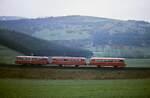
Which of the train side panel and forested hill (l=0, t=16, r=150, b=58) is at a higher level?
forested hill (l=0, t=16, r=150, b=58)

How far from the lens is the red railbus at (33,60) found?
4973 mm

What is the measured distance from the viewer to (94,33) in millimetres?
5117

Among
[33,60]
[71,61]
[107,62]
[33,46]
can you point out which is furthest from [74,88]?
[33,46]

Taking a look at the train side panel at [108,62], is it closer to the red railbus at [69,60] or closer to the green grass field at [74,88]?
the red railbus at [69,60]

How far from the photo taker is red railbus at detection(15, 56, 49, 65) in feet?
16.3

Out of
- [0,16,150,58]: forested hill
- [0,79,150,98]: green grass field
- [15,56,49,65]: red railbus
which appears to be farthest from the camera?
[0,16,150,58]: forested hill

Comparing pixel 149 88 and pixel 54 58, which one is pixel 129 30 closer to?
pixel 149 88

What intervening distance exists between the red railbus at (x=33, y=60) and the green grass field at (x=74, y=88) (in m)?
0.33

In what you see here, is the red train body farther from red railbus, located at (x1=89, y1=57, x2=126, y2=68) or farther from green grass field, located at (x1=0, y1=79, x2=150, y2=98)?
green grass field, located at (x1=0, y1=79, x2=150, y2=98)

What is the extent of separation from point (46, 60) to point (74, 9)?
1.06m

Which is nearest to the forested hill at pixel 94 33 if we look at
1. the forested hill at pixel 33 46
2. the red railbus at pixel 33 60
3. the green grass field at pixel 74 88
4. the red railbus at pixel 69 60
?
the forested hill at pixel 33 46

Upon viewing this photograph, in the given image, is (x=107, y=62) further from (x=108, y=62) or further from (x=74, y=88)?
(x=74, y=88)

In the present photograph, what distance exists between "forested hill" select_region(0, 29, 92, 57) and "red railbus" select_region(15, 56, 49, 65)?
0.08 m

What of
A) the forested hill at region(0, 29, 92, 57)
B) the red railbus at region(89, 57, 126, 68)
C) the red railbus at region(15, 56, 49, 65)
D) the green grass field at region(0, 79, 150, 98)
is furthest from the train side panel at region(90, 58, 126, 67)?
the red railbus at region(15, 56, 49, 65)
